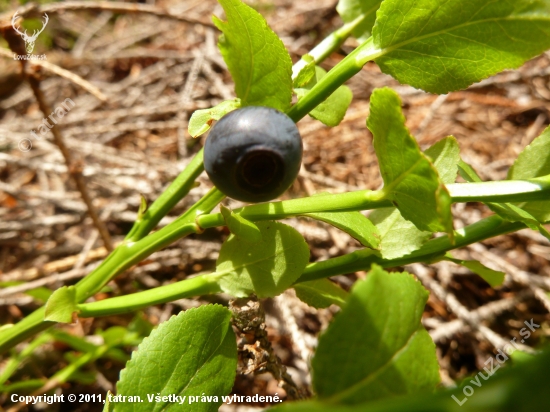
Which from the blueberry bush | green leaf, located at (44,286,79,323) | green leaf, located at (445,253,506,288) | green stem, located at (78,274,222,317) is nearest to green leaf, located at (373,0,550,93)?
the blueberry bush

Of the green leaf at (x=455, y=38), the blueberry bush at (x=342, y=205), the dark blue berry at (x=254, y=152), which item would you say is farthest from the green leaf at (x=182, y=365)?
the green leaf at (x=455, y=38)

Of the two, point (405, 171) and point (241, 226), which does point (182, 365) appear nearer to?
point (241, 226)

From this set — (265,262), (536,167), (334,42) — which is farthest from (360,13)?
(265,262)

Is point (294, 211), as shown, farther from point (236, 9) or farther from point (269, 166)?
point (236, 9)

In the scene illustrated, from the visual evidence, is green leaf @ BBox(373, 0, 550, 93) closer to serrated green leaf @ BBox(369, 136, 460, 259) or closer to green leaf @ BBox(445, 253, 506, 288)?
serrated green leaf @ BBox(369, 136, 460, 259)

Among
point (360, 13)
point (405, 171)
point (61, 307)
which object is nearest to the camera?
point (405, 171)

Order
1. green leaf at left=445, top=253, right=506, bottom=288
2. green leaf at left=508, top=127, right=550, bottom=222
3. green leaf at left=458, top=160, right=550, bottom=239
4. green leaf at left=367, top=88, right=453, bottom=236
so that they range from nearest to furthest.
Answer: green leaf at left=367, top=88, right=453, bottom=236
green leaf at left=458, top=160, right=550, bottom=239
green leaf at left=508, top=127, right=550, bottom=222
green leaf at left=445, top=253, right=506, bottom=288

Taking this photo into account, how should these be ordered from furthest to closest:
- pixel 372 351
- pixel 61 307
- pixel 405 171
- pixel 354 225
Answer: pixel 61 307
pixel 354 225
pixel 405 171
pixel 372 351

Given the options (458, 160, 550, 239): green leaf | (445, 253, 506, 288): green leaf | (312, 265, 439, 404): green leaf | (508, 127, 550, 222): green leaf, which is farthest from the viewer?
(445, 253, 506, 288): green leaf
